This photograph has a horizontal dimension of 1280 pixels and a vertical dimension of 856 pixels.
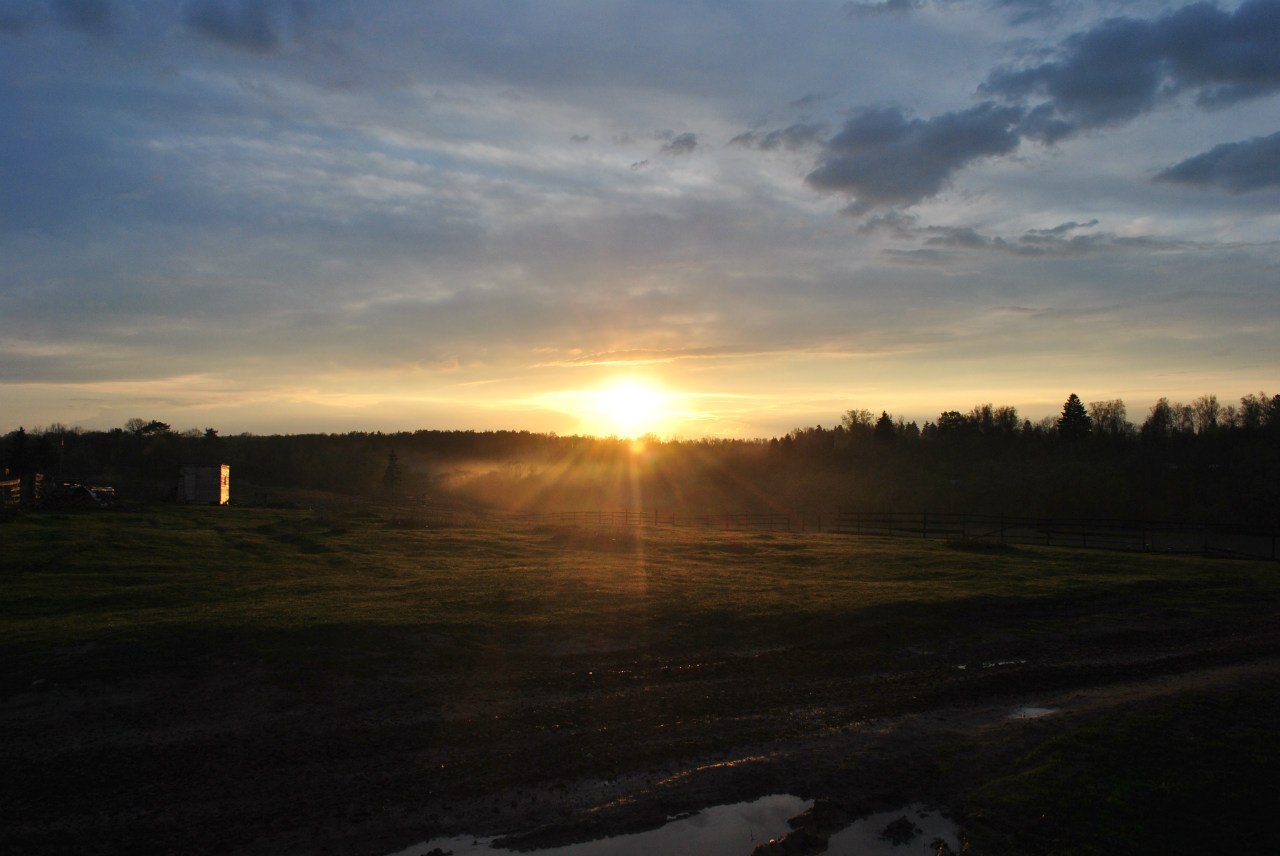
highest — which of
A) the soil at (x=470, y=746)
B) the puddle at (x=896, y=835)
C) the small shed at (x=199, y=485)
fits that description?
the small shed at (x=199, y=485)

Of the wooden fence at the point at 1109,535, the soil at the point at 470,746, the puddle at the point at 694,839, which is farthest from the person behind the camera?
the wooden fence at the point at 1109,535

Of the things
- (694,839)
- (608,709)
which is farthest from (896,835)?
(608,709)

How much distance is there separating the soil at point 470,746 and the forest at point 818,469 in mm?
60291

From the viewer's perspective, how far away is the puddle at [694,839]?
7.80 meters

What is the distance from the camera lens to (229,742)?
10.3 m

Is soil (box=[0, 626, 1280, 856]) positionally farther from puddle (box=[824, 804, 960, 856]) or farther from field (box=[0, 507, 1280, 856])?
puddle (box=[824, 804, 960, 856])

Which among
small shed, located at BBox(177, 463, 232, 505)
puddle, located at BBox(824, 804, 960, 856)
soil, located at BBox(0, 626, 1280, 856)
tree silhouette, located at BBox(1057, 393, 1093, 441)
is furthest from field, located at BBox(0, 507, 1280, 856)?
tree silhouette, located at BBox(1057, 393, 1093, 441)

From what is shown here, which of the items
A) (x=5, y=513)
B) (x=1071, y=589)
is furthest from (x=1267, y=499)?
(x=5, y=513)

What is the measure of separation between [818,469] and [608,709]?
96452mm

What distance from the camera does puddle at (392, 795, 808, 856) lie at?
7.80 m

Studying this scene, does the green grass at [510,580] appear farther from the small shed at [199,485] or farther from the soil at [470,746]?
the small shed at [199,485]

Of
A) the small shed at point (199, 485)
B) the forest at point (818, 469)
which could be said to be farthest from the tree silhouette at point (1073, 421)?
the small shed at point (199, 485)

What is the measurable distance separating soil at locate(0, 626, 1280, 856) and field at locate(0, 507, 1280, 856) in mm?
44

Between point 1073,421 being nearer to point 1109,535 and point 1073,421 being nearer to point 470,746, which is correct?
point 1109,535
